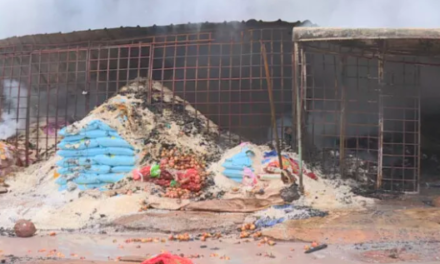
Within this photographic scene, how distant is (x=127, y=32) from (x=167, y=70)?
1266 millimetres

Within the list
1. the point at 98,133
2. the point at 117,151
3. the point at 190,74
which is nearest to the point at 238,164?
the point at 117,151

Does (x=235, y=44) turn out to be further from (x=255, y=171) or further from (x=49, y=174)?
(x=49, y=174)

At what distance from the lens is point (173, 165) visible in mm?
7844

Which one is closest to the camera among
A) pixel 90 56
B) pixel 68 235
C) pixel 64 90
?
pixel 68 235

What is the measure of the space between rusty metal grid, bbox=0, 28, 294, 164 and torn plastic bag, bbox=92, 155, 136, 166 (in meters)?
2.10

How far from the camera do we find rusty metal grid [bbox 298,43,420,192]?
845 centimetres

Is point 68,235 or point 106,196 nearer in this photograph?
point 68,235

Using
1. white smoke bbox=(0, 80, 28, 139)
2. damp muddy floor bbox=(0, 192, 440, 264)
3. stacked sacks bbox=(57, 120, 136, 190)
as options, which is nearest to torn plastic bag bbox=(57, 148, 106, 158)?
stacked sacks bbox=(57, 120, 136, 190)

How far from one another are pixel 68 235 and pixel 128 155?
7.62ft

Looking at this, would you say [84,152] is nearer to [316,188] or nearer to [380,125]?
[316,188]

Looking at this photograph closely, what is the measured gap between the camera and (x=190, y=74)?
34.4 feet

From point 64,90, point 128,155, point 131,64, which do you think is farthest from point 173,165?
point 64,90

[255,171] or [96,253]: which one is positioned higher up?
[255,171]

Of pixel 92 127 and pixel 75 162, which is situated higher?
pixel 92 127
